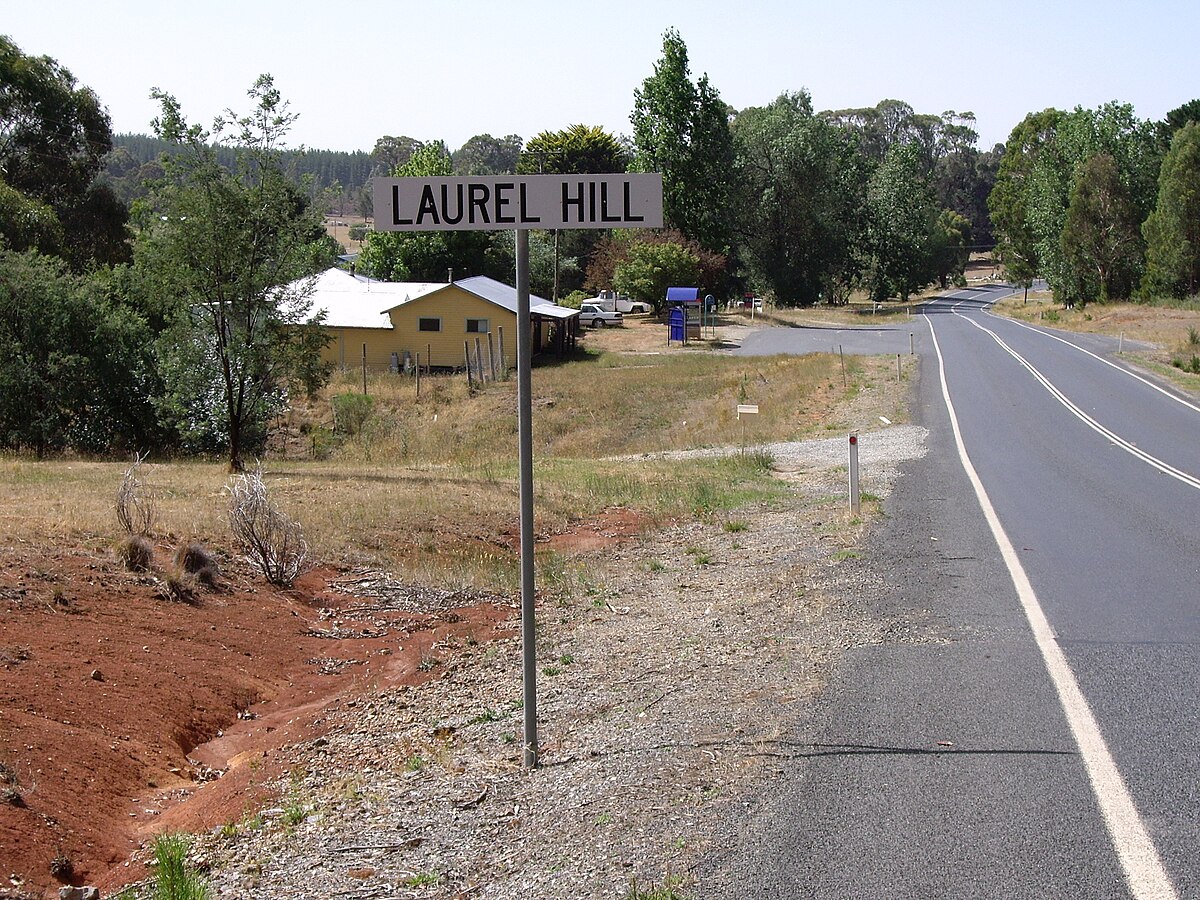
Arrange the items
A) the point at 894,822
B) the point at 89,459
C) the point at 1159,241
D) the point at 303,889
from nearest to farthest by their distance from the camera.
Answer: the point at 894,822
the point at 303,889
the point at 89,459
the point at 1159,241

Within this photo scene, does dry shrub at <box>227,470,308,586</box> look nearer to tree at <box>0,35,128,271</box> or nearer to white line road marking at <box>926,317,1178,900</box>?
white line road marking at <box>926,317,1178,900</box>

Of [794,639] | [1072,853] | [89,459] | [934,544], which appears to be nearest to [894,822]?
[1072,853]

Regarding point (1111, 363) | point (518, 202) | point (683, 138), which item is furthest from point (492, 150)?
point (518, 202)

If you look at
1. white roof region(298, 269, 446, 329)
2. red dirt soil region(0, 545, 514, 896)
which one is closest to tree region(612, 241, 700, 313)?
white roof region(298, 269, 446, 329)

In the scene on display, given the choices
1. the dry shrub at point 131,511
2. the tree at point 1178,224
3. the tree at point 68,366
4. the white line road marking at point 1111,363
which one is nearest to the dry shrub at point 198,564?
the dry shrub at point 131,511

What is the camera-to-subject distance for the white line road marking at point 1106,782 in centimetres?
431

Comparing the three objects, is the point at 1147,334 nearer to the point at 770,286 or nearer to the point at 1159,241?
the point at 1159,241

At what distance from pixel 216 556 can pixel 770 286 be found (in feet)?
251

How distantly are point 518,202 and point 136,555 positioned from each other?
6921 mm

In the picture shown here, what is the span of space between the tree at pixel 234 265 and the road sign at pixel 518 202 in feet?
50.6

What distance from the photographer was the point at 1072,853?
4535 mm

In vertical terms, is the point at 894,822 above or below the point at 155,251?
below

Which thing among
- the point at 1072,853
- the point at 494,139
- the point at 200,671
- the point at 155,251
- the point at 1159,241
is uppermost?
the point at 494,139

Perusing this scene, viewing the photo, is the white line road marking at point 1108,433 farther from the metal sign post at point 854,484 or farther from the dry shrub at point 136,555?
the dry shrub at point 136,555
